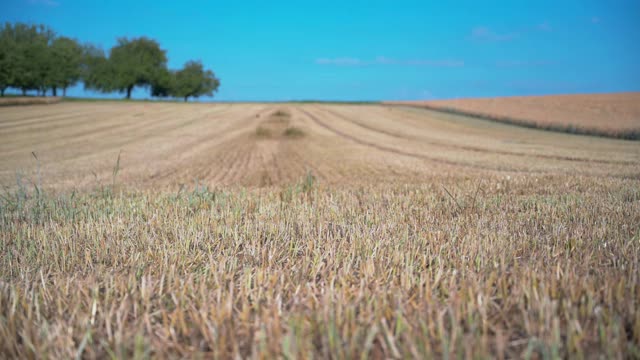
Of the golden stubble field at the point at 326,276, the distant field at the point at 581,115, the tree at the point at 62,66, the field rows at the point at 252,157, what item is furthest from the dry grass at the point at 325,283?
the tree at the point at 62,66

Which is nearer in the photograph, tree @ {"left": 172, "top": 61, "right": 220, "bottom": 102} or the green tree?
the green tree

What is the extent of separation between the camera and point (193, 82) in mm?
99625

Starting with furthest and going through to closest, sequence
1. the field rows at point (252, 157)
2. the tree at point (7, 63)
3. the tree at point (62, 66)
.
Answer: the tree at point (62, 66)
the tree at point (7, 63)
the field rows at point (252, 157)

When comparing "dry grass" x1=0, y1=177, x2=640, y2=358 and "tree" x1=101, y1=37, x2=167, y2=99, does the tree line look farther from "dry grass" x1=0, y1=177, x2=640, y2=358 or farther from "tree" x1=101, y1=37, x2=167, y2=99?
"dry grass" x1=0, y1=177, x2=640, y2=358

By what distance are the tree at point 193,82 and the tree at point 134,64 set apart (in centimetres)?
467

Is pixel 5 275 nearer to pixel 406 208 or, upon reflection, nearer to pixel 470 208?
pixel 406 208

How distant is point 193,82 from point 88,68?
838 inches

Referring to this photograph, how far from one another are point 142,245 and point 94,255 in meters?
0.37

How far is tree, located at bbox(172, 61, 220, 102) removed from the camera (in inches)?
3839

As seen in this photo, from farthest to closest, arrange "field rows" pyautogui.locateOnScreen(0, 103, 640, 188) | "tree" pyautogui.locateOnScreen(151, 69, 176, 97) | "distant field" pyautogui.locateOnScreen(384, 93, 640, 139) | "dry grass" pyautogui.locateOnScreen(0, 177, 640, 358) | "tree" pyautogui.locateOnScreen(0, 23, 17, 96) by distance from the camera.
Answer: "tree" pyautogui.locateOnScreen(151, 69, 176, 97)
"tree" pyautogui.locateOnScreen(0, 23, 17, 96)
"distant field" pyautogui.locateOnScreen(384, 93, 640, 139)
"field rows" pyautogui.locateOnScreen(0, 103, 640, 188)
"dry grass" pyautogui.locateOnScreen(0, 177, 640, 358)

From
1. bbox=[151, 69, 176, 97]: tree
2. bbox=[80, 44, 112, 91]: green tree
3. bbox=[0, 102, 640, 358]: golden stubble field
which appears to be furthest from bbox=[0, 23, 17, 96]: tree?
bbox=[0, 102, 640, 358]: golden stubble field

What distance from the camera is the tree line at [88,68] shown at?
6275 centimetres

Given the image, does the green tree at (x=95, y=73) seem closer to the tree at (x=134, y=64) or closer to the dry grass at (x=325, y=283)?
the tree at (x=134, y=64)

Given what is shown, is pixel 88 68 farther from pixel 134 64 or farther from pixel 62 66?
pixel 62 66
